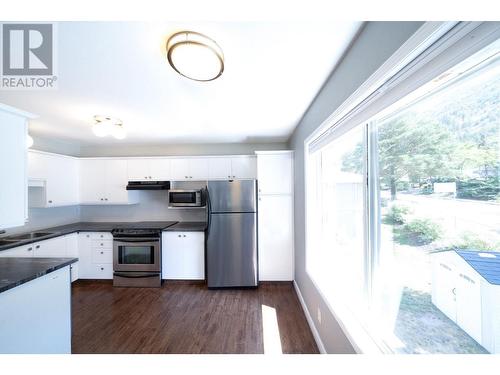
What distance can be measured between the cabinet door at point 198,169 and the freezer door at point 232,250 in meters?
0.87

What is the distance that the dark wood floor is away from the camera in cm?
183

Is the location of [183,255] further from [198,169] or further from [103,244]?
[198,169]

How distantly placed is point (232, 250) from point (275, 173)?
1370 mm

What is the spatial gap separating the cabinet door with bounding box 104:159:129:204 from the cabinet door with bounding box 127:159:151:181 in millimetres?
108

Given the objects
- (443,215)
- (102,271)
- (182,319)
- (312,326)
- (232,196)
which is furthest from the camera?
(102,271)

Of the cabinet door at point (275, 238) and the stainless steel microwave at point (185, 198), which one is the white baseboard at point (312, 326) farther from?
the stainless steel microwave at point (185, 198)

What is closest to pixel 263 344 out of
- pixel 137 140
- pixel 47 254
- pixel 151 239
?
pixel 151 239

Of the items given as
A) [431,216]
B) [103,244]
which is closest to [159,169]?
[103,244]

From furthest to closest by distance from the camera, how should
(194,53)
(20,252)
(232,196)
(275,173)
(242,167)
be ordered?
(242,167)
(275,173)
(232,196)
(20,252)
(194,53)

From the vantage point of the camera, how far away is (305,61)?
1259 millimetres

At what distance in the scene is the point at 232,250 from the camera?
9.56ft

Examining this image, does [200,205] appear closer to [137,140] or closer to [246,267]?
[246,267]

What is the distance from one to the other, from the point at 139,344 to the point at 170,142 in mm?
2912

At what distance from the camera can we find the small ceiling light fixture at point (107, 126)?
6.61ft
